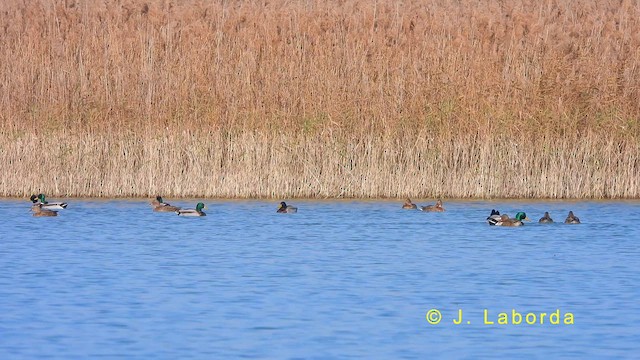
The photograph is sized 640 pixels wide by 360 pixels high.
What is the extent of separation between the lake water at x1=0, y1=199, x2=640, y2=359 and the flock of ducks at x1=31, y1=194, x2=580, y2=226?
140mm

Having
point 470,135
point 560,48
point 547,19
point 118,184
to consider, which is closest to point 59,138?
point 118,184

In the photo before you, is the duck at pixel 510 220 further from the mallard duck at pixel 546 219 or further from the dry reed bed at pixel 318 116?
the dry reed bed at pixel 318 116

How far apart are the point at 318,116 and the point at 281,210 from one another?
246cm

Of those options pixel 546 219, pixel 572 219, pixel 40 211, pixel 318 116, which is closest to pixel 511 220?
pixel 546 219

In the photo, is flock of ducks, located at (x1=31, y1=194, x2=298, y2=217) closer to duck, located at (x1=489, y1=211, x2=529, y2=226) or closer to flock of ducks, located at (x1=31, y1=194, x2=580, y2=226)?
flock of ducks, located at (x1=31, y1=194, x2=580, y2=226)

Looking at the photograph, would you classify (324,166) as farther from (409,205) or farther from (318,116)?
(409,205)

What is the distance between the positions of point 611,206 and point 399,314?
359 inches

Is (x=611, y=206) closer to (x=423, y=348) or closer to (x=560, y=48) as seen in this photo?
(x=560, y=48)

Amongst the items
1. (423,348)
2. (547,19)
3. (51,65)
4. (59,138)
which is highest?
(547,19)

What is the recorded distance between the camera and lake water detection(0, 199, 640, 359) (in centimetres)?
838

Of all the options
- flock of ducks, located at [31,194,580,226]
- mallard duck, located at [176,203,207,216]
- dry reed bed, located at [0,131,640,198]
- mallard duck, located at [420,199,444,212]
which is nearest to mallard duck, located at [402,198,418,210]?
flock of ducks, located at [31,194,580,226]

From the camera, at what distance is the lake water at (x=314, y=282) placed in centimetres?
838

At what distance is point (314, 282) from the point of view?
11.1 metres

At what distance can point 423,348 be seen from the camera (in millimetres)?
8227
